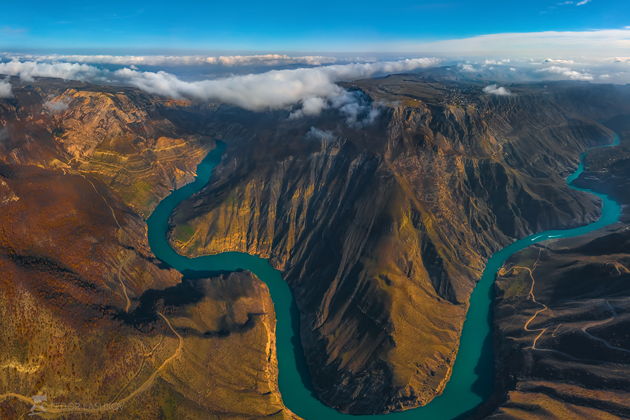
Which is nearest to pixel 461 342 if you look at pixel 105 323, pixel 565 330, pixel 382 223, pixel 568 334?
pixel 565 330

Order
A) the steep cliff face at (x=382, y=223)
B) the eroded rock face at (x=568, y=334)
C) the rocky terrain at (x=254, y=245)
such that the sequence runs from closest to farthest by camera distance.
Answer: the eroded rock face at (x=568, y=334)
the rocky terrain at (x=254, y=245)
the steep cliff face at (x=382, y=223)

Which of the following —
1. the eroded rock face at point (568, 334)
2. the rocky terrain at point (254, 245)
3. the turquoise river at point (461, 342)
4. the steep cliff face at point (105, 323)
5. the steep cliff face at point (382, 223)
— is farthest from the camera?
the steep cliff face at point (382, 223)

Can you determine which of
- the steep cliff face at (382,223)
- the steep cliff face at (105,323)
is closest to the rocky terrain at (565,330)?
the steep cliff face at (382,223)

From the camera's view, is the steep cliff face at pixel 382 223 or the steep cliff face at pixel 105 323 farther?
the steep cliff face at pixel 382 223

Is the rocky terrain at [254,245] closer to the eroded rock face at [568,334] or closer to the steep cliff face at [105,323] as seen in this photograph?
the steep cliff face at [105,323]

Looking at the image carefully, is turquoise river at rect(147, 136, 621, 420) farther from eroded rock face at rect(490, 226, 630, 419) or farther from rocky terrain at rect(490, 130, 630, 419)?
eroded rock face at rect(490, 226, 630, 419)

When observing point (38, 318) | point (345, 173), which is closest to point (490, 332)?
point (345, 173)

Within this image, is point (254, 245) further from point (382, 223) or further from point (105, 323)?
point (105, 323)
